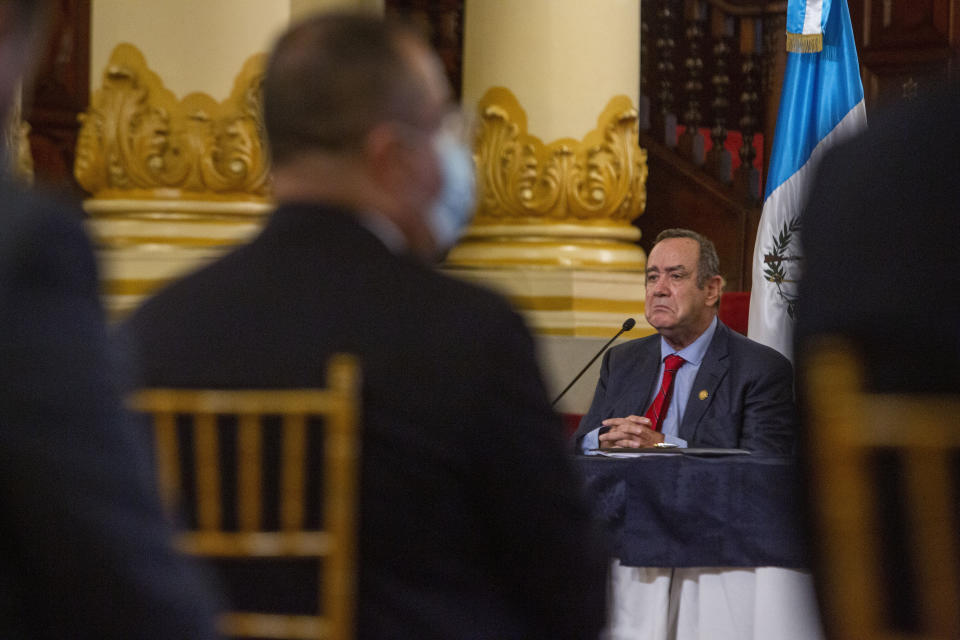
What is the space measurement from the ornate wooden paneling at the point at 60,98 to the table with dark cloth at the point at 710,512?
472 cm

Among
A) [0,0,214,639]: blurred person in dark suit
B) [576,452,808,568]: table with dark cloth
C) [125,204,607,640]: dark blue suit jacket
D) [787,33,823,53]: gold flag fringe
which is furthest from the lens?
[787,33,823,53]: gold flag fringe

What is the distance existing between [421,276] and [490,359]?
15cm

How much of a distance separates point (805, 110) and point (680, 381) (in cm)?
182

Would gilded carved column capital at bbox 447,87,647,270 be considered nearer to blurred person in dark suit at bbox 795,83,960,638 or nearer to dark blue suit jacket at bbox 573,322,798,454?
dark blue suit jacket at bbox 573,322,798,454

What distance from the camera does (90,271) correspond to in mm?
796

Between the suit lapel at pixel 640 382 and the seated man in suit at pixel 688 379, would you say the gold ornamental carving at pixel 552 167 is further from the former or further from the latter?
the suit lapel at pixel 640 382

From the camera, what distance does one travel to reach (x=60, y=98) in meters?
7.57

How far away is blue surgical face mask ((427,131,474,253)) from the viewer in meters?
1.68

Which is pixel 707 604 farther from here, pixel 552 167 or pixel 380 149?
pixel 380 149

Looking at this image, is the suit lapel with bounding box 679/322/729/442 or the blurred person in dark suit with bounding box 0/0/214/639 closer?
the blurred person in dark suit with bounding box 0/0/214/639

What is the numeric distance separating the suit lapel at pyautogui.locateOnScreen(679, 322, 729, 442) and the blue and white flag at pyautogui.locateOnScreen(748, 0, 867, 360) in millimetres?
1209

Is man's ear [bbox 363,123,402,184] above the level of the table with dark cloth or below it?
above

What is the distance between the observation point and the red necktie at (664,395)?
14.0ft

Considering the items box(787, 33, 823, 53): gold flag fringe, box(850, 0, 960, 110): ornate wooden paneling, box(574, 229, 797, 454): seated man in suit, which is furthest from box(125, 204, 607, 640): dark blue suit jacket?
box(850, 0, 960, 110): ornate wooden paneling
